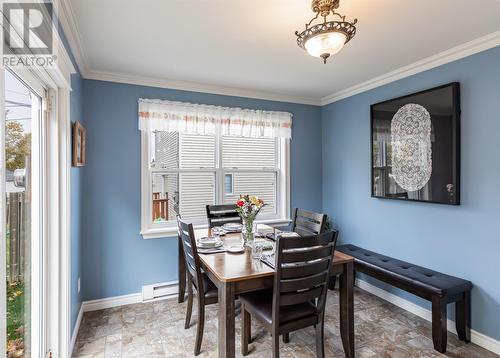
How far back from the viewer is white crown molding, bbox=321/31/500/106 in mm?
2211

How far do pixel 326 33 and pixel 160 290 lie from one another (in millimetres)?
2979

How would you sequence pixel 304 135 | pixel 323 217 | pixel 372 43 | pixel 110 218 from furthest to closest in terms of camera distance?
1. pixel 304 135
2. pixel 110 218
3. pixel 323 217
4. pixel 372 43

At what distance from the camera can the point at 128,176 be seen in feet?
10.0

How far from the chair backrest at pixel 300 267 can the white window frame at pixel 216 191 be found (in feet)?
6.09

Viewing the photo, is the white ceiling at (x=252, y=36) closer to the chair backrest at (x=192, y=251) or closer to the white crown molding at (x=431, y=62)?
the white crown molding at (x=431, y=62)

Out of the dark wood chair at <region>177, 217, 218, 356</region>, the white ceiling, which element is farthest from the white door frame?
the dark wood chair at <region>177, 217, 218, 356</region>

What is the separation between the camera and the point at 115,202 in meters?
3.00

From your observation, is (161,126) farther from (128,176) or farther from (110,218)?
(110,218)

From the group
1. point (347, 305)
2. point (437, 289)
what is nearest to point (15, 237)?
point (347, 305)

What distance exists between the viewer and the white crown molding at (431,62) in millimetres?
2211

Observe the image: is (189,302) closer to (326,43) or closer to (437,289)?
(437,289)

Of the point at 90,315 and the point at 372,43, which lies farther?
the point at 90,315

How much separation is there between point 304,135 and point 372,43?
5.82 feet

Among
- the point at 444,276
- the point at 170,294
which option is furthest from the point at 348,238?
the point at 170,294
